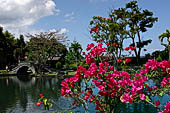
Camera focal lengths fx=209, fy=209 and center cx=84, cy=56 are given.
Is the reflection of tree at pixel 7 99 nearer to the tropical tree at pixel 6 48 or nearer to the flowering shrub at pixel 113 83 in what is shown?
the flowering shrub at pixel 113 83

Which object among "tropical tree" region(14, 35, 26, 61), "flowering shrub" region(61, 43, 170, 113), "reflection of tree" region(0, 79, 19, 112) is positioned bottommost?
"reflection of tree" region(0, 79, 19, 112)

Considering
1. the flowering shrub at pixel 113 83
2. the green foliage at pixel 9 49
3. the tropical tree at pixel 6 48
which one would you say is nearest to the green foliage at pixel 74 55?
the flowering shrub at pixel 113 83

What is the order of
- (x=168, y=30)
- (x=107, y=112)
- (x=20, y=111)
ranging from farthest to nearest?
(x=168, y=30) < (x=20, y=111) < (x=107, y=112)

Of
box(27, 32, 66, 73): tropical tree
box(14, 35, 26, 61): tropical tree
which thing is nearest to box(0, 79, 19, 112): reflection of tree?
box(27, 32, 66, 73): tropical tree

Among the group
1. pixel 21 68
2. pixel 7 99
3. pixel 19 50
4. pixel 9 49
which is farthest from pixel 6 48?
pixel 7 99

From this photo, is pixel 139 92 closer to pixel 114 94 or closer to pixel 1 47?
pixel 114 94

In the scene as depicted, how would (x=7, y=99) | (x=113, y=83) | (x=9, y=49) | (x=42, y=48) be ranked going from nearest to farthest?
1. (x=113, y=83)
2. (x=7, y=99)
3. (x=42, y=48)
4. (x=9, y=49)

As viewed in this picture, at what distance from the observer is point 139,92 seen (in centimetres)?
328

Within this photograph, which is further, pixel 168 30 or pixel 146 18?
pixel 146 18

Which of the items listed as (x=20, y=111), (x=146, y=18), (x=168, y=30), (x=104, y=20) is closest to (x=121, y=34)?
(x=104, y=20)

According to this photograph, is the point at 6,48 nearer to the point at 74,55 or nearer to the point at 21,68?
the point at 21,68

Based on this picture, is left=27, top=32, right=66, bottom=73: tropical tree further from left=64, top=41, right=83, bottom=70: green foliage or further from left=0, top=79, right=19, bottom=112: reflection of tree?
left=0, top=79, right=19, bottom=112: reflection of tree

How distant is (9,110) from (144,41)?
29.1 metres

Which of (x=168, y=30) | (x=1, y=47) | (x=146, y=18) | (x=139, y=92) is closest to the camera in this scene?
(x=139, y=92)
